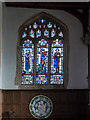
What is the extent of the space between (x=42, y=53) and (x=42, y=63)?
293 millimetres

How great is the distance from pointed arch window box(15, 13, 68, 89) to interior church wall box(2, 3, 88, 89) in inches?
5.4

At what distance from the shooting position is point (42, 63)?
7062 millimetres

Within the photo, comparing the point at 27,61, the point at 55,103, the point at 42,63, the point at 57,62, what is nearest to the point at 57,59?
the point at 57,62

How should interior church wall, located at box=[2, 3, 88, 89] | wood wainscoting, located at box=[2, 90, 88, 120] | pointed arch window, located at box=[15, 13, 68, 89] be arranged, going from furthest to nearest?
pointed arch window, located at box=[15, 13, 68, 89]
interior church wall, located at box=[2, 3, 88, 89]
wood wainscoting, located at box=[2, 90, 88, 120]

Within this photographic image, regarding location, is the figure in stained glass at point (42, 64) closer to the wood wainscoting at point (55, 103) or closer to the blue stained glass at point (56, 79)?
the blue stained glass at point (56, 79)

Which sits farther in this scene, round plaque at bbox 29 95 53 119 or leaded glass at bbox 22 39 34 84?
leaded glass at bbox 22 39 34 84

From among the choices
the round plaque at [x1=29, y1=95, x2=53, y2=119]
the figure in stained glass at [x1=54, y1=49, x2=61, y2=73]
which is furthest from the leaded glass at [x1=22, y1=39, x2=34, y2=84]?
the figure in stained glass at [x1=54, y1=49, x2=61, y2=73]

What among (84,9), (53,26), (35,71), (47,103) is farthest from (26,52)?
(84,9)

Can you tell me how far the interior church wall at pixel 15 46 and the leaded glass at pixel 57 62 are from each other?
281 mm

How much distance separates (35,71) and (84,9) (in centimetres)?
228

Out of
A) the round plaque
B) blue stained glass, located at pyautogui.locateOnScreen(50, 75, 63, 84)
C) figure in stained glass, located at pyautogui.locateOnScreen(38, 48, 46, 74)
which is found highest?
figure in stained glass, located at pyautogui.locateOnScreen(38, 48, 46, 74)

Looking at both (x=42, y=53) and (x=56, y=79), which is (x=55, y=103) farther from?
(x=42, y=53)

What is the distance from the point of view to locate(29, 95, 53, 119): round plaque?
6.75 meters

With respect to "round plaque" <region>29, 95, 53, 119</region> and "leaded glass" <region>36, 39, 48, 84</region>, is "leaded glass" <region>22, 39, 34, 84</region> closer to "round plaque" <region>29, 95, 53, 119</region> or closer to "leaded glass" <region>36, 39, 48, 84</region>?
"leaded glass" <region>36, 39, 48, 84</region>
